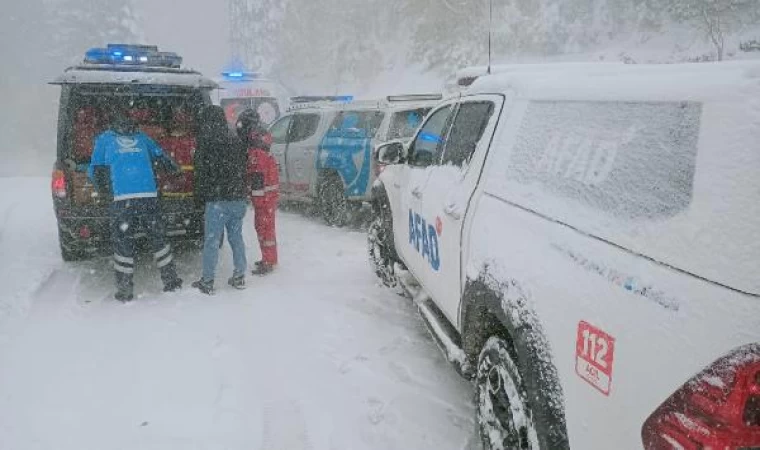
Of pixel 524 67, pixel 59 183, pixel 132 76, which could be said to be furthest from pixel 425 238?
pixel 59 183

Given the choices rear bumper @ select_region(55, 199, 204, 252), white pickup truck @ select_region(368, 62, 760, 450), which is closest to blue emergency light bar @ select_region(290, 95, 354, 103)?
rear bumper @ select_region(55, 199, 204, 252)

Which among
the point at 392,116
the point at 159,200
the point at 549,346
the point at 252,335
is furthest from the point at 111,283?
the point at 549,346

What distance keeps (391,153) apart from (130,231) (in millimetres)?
2708

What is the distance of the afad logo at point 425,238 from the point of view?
3885 mm

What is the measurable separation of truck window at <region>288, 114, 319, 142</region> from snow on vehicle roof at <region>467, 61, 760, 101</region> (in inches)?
261

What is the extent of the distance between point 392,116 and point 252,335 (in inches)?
172

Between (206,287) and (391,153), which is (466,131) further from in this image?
(206,287)

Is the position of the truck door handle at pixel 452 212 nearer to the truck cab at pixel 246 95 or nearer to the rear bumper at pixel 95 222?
the rear bumper at pixel 95 222

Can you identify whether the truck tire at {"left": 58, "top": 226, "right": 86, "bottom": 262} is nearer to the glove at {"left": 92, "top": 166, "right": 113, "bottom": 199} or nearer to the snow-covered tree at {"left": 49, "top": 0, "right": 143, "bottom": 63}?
the glove at {"left": 92, "top": 166, "right": 113, "bottom": 199}

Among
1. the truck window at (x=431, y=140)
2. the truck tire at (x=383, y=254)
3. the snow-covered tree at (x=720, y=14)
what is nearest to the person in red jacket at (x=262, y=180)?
the truck tire at (x=383, y=254)

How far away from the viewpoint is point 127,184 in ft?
18.2

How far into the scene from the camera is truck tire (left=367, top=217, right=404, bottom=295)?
220 inches

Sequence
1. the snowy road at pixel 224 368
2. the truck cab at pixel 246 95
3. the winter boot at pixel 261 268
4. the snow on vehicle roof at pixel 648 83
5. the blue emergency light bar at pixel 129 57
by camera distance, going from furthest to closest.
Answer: the truck cab at pixel 246 95
the blue emergency light bar at pixel 129 57
the winter boot at pixel 261 268
the snowy road at pixel 224 368
the snow on vehicle roof at pixel 648 83

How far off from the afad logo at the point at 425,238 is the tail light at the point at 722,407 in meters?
2.31
